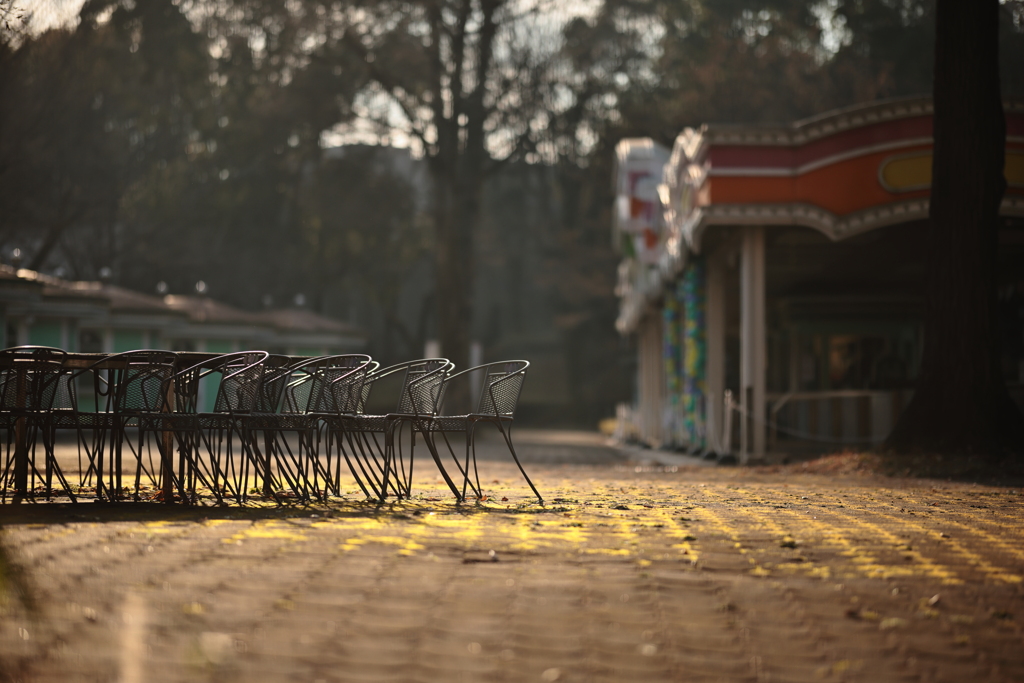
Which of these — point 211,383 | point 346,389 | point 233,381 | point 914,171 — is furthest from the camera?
point 211,383

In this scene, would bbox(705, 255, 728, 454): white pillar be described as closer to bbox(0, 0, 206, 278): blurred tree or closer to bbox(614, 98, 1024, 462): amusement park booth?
bbox(614, 98, 1024, 462): amusement park booth

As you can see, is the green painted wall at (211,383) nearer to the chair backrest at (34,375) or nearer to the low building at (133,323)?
the low building at (133,323)

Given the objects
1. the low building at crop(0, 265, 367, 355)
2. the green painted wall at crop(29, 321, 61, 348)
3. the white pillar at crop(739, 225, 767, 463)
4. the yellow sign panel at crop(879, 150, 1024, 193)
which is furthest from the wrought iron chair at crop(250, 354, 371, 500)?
the green painted wall at crop(29, 321, 61, 348)

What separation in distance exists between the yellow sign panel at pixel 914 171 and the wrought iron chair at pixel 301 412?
9064 millimetres

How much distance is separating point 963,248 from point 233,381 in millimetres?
8317

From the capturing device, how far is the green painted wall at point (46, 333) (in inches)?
998

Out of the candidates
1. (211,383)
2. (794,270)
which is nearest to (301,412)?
(794,270)

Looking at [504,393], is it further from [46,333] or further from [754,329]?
[46,333]

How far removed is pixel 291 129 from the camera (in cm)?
3859

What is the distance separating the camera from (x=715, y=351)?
17719mm

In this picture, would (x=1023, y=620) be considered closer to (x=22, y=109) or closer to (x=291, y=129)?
(x=22, y=109)

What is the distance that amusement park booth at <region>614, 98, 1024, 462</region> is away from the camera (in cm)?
1474

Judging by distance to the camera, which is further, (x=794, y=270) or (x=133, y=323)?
(x=133, y=323)

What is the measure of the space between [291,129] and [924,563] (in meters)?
35.8
